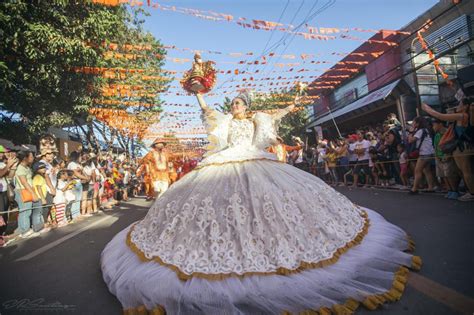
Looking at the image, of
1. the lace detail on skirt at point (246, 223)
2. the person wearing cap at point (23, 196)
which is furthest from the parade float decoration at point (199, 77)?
the person wearing cap at point (23, 196)

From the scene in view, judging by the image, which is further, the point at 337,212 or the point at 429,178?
the point at 429,178

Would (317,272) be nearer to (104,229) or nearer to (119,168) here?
(104,229)

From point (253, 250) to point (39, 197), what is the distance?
19.2 feet

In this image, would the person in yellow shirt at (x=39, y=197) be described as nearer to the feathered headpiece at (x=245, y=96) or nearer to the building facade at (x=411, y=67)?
the feathered headpiece at (x=245, y=96)

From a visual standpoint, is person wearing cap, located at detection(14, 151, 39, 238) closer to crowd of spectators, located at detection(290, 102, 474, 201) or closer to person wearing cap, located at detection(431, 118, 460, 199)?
crowd of spectators, located at detection(290, 102, 474, 201)

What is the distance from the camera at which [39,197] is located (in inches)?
235

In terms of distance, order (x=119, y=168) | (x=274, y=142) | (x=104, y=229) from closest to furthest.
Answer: (x=274, y=142) → (x=104, y=229) → (x=119, y=168)

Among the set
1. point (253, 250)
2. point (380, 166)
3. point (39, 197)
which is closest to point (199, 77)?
point (253, 250)

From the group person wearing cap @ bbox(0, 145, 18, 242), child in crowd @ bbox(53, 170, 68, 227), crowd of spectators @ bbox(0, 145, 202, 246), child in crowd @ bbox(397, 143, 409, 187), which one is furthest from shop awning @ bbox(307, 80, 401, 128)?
person wearing cap @ bbox(0, 145, 18, 242)

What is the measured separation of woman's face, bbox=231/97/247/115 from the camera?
3.56 metres

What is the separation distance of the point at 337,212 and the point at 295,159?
37.5ft

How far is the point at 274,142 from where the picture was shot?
3412 mm

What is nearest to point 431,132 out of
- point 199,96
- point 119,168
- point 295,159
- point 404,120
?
point 199,96

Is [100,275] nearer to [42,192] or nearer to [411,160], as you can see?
[42,192]
